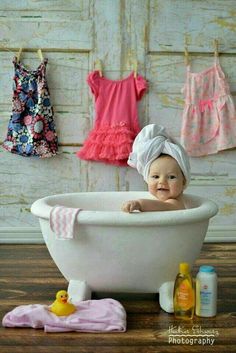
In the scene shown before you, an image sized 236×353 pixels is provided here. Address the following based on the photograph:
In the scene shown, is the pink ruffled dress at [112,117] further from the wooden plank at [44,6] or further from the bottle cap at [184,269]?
the bottle cap at [184,269]

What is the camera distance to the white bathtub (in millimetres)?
1912

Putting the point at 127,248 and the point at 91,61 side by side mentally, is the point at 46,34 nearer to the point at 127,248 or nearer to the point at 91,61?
the point at 91,61

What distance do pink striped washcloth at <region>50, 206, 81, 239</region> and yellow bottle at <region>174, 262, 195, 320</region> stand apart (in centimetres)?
40

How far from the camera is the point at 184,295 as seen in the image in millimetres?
1912

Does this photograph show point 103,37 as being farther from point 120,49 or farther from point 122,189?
point 122,189

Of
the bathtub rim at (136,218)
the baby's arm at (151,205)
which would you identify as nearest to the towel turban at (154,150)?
the baby's arm at (151,205)

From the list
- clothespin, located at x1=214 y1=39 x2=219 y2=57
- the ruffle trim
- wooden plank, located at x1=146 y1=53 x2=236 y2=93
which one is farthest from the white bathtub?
clothespin, located at x1=214 y1=39 x2=219 y2=57

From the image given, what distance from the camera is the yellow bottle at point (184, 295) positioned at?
1909 millimetres

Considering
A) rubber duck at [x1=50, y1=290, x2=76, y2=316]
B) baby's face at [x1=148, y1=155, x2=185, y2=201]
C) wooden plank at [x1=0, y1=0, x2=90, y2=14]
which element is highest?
wooden plank at [x1=0, y1=0, x2=90, y2=14]

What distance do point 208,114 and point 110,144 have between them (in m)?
0.60

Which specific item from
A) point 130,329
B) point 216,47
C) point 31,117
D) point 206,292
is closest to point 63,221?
point 130,329

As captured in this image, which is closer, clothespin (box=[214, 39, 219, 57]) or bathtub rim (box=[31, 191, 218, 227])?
bathtub rim (box=[31, 191, 218, 227])

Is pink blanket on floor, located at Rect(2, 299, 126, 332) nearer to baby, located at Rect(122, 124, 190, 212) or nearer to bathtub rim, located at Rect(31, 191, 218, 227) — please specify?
bathtub rim, located at Rect(31, 191, 218, 227)

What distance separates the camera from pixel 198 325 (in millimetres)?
1883
